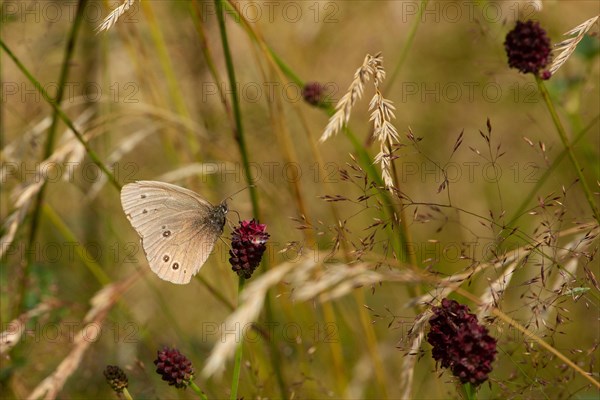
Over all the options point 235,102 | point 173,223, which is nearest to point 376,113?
point 235,102


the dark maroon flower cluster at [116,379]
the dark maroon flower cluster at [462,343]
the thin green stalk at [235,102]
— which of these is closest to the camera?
the dark maroon flower cluster at [462,343]

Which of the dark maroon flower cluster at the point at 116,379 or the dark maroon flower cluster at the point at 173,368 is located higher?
the dark maroon flower cluster at the point at 116,379

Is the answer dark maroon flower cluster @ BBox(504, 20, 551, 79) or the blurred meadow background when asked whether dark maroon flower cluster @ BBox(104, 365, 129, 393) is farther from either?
dark maroon flower cluster @ BBox(504, 20, 551, 79)

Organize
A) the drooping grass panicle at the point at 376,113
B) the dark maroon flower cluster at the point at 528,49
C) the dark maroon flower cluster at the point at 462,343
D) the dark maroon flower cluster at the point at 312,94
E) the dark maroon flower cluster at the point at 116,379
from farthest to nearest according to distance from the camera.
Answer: the dark maroon flower cluster at the point at 312,94 → the dark maroon flower cluster at the point at 528,49 → the dark maroon flower cluster at the point at 116,379 → the drooping grass panicle at the point at 376,113 → the dark maroon flower cluster at the point at 462,343

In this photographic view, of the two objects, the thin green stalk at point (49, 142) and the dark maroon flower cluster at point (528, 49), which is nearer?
the dark maroon flower cluster at point (528, 49)

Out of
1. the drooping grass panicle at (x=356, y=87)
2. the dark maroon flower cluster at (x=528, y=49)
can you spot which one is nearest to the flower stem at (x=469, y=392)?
the drooping grass panicle at (x=356, y=87)

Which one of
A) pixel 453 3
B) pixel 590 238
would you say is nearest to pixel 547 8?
pixel 453 3

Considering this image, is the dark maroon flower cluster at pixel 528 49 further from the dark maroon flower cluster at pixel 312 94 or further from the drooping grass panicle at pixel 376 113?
the dark maroon flower cluster at pixel 312 94
